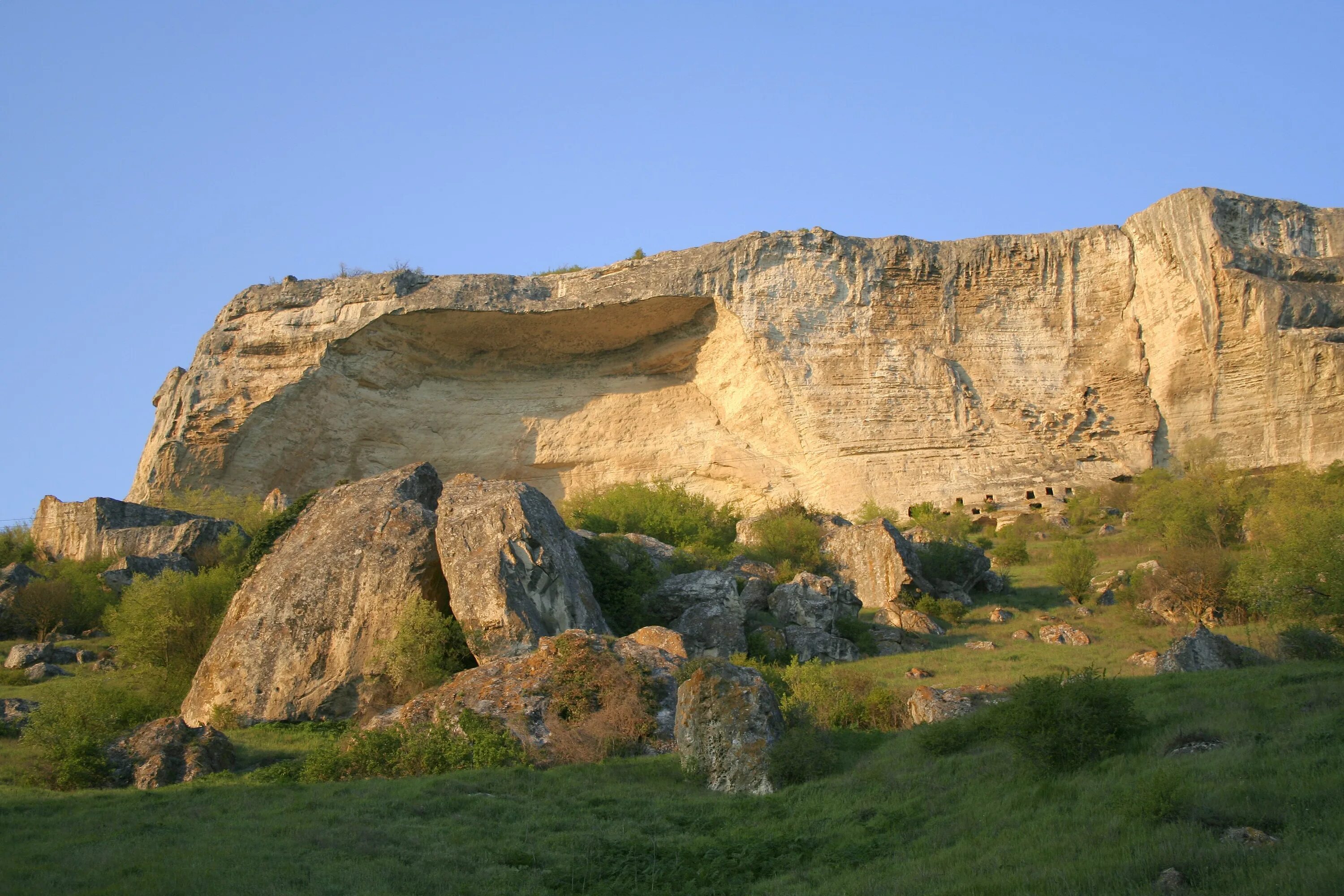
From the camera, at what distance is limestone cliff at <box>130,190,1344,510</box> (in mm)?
29938

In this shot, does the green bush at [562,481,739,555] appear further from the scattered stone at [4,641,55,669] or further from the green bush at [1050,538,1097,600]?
the scattered stone at [4,641,55,669]

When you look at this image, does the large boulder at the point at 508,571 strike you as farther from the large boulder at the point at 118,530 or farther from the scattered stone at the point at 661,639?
the large boulder at the point at 118,530

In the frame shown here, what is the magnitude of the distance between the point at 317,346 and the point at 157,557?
10773 millimetres

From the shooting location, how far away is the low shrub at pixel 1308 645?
39.5 ft

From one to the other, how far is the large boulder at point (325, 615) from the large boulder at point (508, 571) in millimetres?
Answer: 498

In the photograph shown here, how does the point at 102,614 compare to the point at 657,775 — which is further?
the point at 102,614

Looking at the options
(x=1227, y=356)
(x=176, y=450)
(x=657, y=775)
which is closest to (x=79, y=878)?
(x=657, y=775)

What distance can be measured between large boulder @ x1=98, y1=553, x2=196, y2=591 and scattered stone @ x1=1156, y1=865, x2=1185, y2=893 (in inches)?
727

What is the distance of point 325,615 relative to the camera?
15070mm

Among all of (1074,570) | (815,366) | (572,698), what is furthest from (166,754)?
(815,366)

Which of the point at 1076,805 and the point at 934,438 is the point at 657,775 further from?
the point at 934,438

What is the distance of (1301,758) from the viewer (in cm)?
754

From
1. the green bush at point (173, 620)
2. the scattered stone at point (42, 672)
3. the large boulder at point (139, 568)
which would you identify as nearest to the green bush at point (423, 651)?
the green bush at point (173, 620)

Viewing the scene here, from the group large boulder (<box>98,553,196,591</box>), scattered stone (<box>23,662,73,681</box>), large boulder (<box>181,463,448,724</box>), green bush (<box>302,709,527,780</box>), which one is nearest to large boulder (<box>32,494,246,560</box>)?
large boulder (<box>98,553,196,591</box>)
